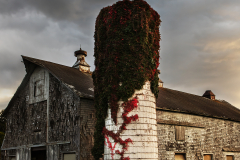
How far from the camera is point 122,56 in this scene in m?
11.5

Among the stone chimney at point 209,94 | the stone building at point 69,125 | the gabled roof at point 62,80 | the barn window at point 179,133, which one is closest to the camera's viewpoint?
the stone building at point 69,125

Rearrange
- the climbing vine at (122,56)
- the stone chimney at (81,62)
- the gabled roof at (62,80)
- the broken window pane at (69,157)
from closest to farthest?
the climbing vine at (122,56), the broken window pane at (69,157), the gabled roof at (62,80), the stone chimney at (81,62)

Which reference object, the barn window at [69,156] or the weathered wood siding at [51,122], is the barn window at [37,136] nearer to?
the weathered wood siding at [51,122]

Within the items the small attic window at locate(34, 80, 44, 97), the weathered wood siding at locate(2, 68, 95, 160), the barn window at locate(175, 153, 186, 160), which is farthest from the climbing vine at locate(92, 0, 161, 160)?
the barn window at locate(175, 153, 186, 160)

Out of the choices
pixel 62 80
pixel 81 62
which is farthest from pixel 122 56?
pixel 81 62

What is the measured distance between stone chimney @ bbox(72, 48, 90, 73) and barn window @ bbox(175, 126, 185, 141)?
356 inches

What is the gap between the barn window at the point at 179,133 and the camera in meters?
16.9

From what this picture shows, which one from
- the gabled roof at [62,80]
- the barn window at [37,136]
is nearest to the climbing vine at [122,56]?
the gabled roof at [62,80]

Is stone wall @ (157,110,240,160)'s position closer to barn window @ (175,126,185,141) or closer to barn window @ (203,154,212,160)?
barn window @ (175,126,185,141)

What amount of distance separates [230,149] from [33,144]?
1448 cm

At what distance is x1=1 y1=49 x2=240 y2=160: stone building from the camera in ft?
45.8

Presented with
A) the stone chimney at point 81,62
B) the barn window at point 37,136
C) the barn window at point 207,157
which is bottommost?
the barn window at point 207,157

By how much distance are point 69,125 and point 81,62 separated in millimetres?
8928

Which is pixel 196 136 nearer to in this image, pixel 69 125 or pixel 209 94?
pixel 69 125
